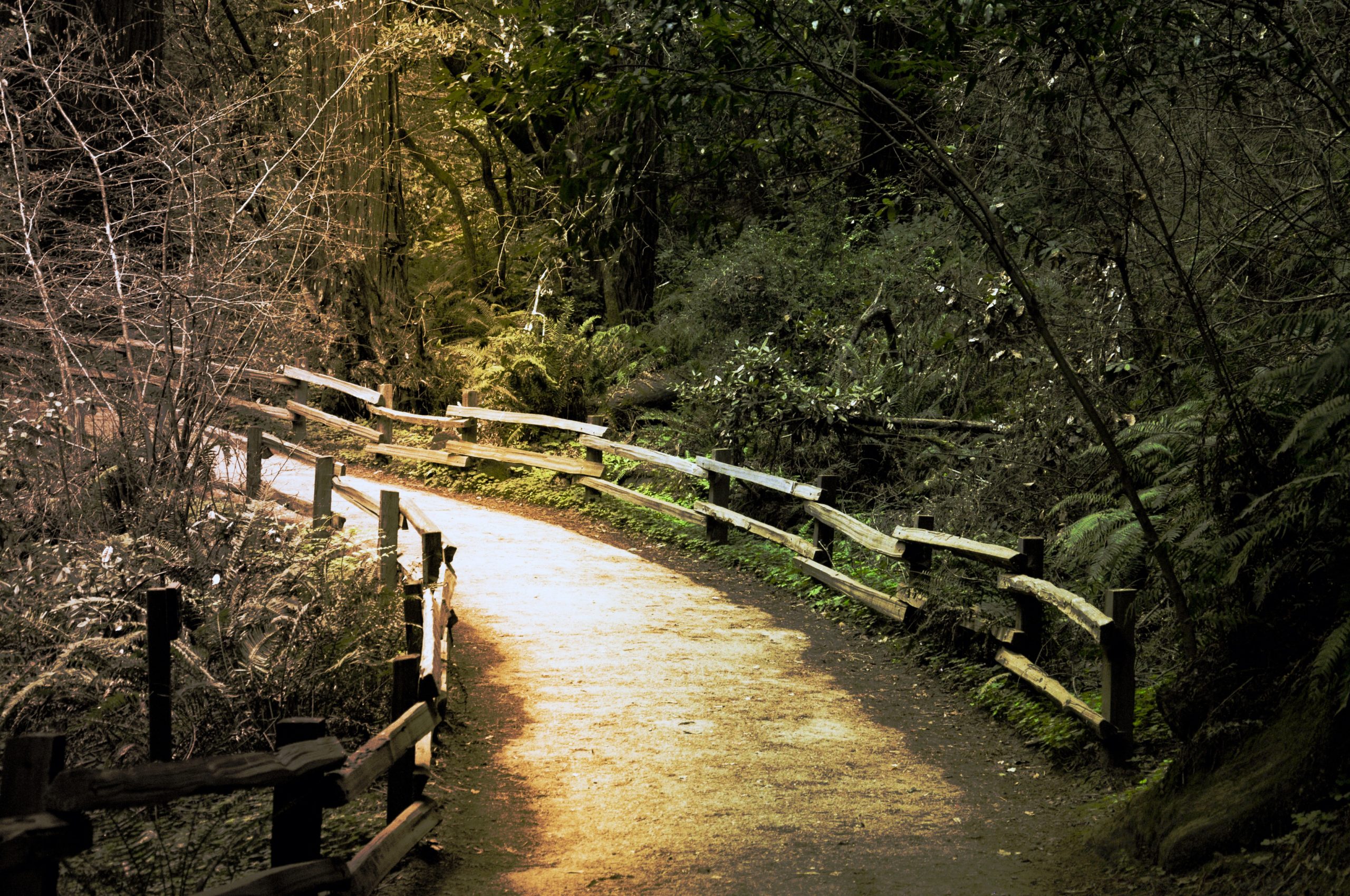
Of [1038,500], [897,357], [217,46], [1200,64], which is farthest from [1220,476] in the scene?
[217,46]

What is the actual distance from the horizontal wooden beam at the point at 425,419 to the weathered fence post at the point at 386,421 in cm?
10

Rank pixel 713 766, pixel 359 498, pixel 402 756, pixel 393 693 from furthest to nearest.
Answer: pixel 359 498
pixel 713 766
pixel 393 693
pixel 402 756

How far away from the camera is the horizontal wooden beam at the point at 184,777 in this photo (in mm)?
3037

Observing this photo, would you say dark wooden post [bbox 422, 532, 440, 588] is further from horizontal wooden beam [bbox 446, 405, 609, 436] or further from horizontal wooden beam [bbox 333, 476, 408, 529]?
horizontal wooden beam [bbox 446, 405, 609, 436]

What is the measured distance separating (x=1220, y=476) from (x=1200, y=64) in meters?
3.25

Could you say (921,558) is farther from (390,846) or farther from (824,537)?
(390,846)

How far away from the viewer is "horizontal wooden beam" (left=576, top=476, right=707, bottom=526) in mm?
13297

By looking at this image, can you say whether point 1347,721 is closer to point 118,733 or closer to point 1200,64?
point 1200,64

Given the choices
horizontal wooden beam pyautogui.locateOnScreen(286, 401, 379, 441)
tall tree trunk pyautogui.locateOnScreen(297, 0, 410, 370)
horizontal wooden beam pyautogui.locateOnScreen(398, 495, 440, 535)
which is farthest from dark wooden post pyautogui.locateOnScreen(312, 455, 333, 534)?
tall tree trunk pyautogui.locateOnScreen(297, 0, 410, 370)

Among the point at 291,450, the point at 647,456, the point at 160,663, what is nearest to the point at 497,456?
the point at 647,456

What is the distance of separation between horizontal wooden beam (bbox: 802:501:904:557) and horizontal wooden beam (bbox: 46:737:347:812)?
6.22 metres

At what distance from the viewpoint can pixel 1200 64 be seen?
7.33m

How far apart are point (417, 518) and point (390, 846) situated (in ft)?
16.2

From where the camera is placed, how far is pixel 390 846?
15.5 ft
